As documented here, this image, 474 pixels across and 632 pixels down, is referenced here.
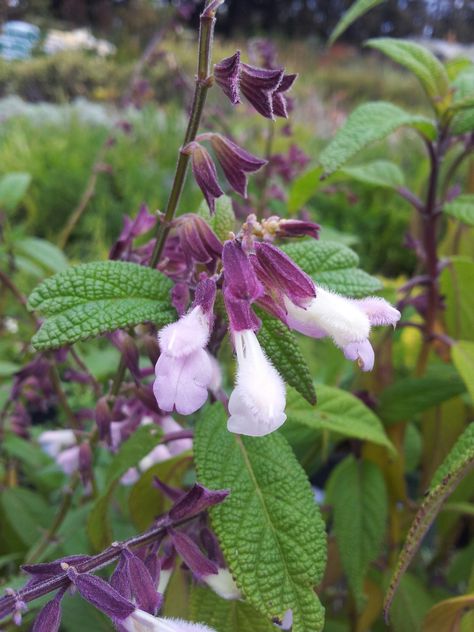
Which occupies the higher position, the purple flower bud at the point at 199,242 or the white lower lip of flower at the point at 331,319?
the purple flower bud at the point at 199,242

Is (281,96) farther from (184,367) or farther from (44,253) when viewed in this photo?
(44,253)

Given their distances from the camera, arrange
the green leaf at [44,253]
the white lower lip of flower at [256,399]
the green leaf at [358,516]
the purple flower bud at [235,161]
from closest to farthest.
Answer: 1. the white lower lip of flower at [256,399]
2. the purple flower bud at [235,161]
3. the green leaf at [358,516]
4. the green leaf at [44,253]

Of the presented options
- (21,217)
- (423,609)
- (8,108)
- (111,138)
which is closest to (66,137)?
(21,217)

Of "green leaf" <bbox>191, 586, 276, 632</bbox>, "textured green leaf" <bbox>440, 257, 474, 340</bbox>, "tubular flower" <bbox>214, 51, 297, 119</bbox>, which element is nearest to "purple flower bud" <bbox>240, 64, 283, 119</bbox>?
"tubular flower" <bbox>214, 51, 297, 119</bbox>

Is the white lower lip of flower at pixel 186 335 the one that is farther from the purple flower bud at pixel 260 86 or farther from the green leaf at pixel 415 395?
the green leaf at pixel 415 395

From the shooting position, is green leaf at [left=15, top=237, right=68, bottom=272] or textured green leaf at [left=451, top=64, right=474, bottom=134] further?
green leaf at [left=15, top=237, right=68, bottom=272]

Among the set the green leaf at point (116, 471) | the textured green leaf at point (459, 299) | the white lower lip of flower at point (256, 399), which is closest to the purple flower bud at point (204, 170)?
the white lower lip of flower at point (256, 399)

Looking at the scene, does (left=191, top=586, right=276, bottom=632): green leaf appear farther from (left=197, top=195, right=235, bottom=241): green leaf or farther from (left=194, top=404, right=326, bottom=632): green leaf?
(left=197, top=195, right=235, bottom=241): green leaf
